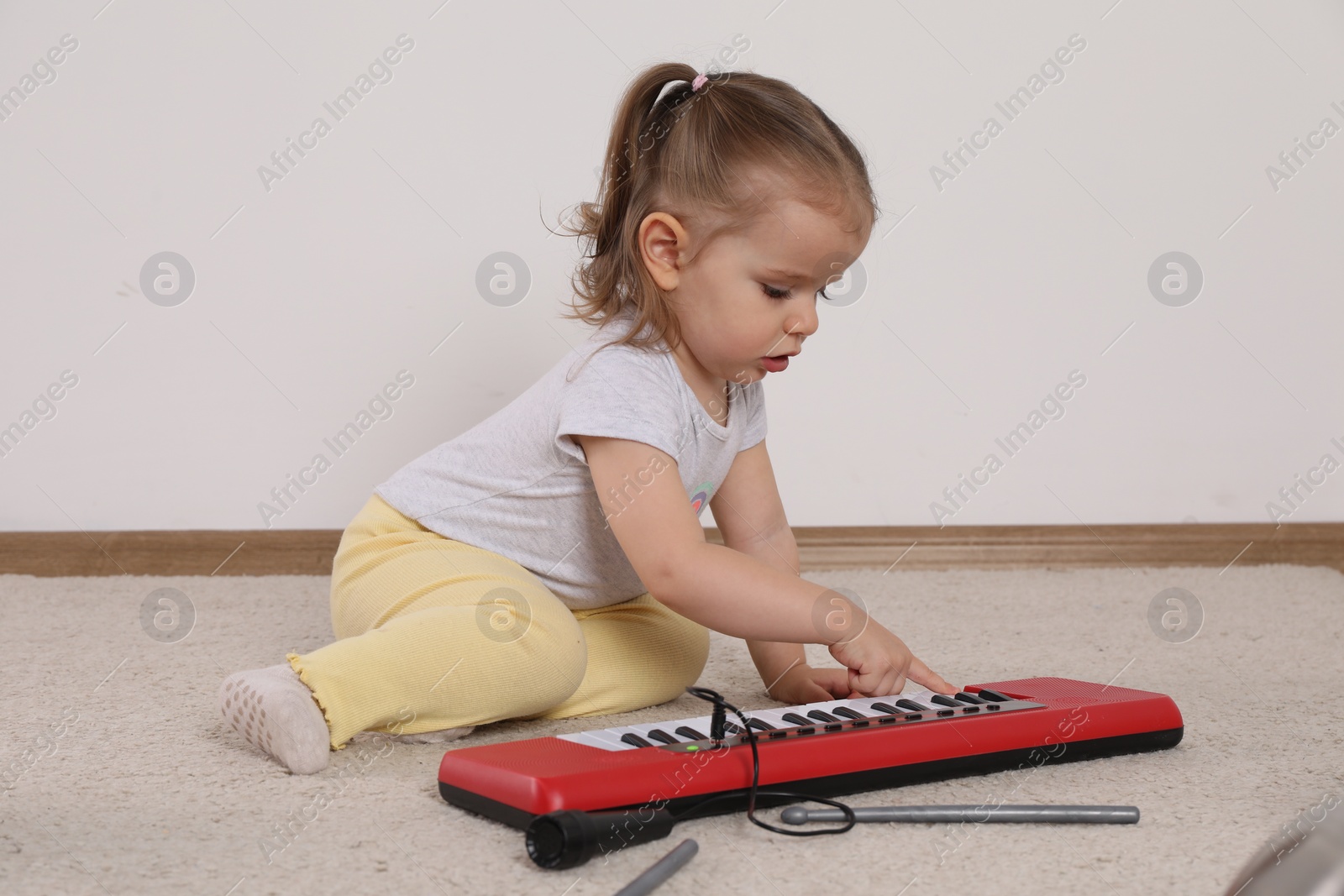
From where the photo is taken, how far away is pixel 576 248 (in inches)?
51.2

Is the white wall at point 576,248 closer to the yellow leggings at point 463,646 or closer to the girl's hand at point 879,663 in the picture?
the yellow leggings at point 463,646

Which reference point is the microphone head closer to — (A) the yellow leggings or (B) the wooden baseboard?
(A) the yellow leggings

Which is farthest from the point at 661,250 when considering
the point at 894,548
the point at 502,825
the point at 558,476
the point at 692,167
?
the point at 894,548

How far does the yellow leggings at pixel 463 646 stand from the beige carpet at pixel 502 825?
31mm

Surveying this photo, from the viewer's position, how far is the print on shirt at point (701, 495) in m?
0.92

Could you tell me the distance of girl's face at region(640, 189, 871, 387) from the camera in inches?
31.3

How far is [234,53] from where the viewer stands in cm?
133

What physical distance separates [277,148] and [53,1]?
12.7 inches

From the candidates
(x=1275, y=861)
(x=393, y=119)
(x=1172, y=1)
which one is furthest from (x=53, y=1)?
(x=1275, y=861)

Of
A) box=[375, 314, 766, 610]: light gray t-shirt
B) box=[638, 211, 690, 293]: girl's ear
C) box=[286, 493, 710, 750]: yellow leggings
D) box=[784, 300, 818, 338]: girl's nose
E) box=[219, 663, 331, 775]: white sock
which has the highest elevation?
box=[784, 300, 818, 338]: girl's nose

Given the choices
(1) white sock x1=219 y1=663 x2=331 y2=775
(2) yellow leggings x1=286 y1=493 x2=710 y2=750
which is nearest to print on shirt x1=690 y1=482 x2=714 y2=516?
(2) yellow leggings x1=286 y1=493 x2=710 y2=750

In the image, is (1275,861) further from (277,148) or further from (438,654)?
(277,148)

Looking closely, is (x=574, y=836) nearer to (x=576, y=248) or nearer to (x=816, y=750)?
(x=816, y=750)

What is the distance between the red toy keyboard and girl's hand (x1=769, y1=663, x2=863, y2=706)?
0.32ft
